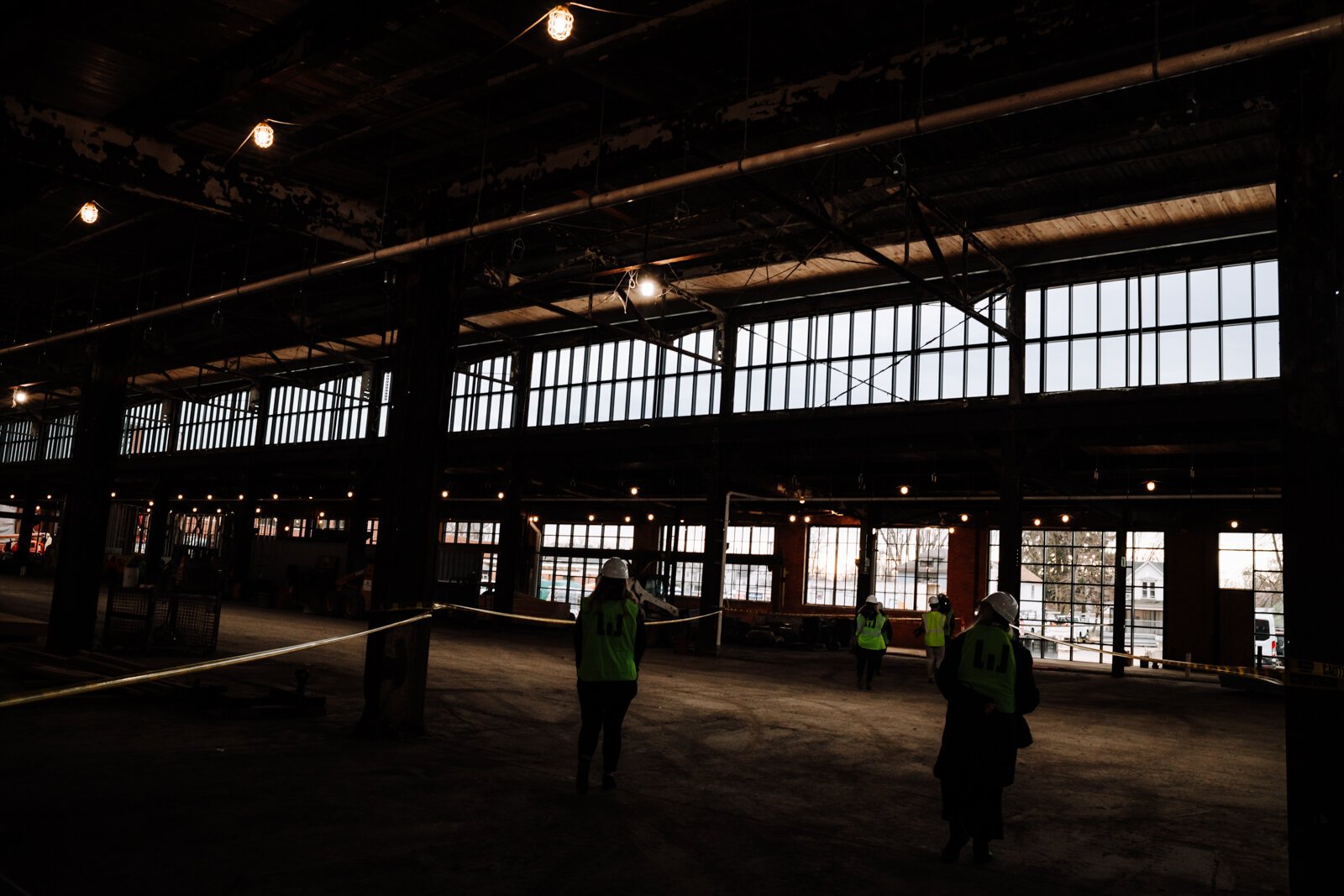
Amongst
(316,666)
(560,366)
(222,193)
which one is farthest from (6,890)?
(560,366)

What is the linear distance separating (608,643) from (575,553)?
122 ft

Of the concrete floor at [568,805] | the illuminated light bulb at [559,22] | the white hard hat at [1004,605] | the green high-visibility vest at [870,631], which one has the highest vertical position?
the illuminated light bulb at [559,22]

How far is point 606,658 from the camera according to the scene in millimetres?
7254

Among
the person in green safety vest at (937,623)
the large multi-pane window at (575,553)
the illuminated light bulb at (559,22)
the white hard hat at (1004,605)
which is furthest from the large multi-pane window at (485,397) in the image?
the white hard hat at (1004,605)

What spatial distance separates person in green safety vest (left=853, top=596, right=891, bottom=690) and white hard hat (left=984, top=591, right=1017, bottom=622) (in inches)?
432

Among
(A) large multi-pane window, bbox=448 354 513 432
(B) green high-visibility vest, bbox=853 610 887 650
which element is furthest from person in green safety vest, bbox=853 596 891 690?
(A) large multi-pane window, bbox=448 354 513 432

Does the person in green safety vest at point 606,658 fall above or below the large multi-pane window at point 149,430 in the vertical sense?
below

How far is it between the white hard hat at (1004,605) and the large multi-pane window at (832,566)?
3357 cm

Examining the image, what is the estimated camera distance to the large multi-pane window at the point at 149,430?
4756cm

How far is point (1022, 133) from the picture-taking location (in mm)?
13062

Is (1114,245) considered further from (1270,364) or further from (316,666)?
(316,666)

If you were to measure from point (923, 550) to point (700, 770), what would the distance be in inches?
1232

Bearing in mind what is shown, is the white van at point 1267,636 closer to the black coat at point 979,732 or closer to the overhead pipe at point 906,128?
A: the overhead pipe at point 906,128

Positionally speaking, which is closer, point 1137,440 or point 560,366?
point 1137,440
